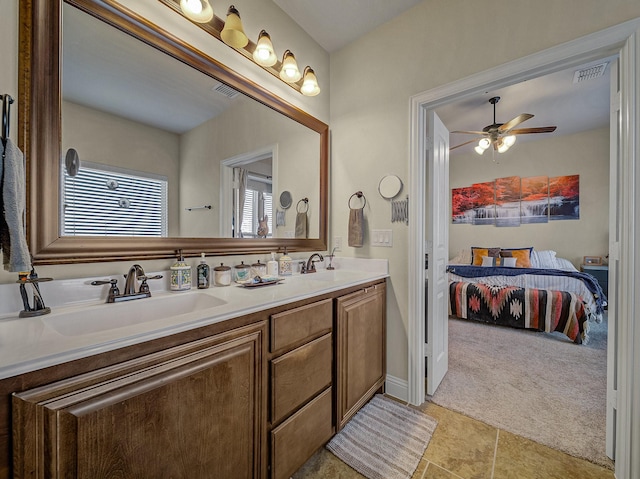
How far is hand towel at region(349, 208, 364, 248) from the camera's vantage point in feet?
6.82

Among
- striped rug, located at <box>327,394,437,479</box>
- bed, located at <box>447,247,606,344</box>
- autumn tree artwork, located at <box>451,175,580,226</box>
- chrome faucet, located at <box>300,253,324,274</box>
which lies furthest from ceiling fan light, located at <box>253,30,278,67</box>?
autumn tree artwork, located at <box>451,175,580,226</box>

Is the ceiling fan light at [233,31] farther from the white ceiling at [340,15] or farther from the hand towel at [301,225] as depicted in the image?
the hand towel at [301,225]

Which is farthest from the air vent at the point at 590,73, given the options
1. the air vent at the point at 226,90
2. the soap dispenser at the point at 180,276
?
the soap dispenser at the point at 180,276

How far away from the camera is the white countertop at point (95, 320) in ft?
2.00

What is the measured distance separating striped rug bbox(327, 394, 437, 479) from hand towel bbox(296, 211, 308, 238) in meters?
1.31

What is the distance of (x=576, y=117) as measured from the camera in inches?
151

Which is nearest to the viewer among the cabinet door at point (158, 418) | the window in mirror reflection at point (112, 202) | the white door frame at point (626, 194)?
the cabinet door at point (158, 418)

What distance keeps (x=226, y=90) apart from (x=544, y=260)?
16.5ft

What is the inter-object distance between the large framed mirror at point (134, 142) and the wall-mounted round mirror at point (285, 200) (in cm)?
7

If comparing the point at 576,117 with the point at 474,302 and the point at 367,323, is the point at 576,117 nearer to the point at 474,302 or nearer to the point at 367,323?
the point at 474,302

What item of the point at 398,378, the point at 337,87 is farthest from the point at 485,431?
the point at 337,87

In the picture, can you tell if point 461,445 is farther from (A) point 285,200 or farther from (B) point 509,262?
(B) point 509,262

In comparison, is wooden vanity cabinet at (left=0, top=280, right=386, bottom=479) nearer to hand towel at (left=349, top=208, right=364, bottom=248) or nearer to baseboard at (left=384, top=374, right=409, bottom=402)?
baseboard at (left=384, top=374, right=409, bottom=402)

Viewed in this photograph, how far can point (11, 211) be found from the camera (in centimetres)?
74
